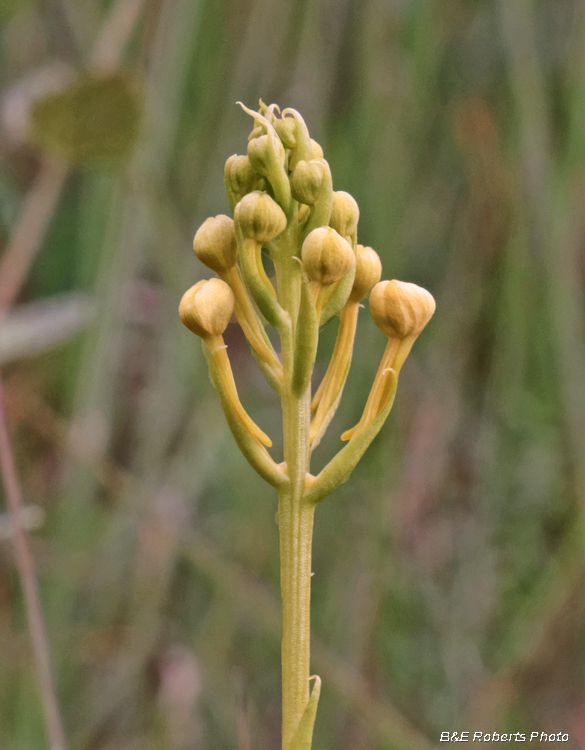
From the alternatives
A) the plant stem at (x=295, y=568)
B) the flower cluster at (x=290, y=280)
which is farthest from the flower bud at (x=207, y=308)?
the plant stem at (x=295, y=568)

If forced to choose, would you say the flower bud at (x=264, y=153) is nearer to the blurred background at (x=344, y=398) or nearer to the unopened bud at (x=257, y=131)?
the unopened bud at (x=257, y=131)

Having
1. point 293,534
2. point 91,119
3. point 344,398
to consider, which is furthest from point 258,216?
point 344,398

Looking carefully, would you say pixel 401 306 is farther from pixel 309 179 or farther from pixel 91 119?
pixel 91 119

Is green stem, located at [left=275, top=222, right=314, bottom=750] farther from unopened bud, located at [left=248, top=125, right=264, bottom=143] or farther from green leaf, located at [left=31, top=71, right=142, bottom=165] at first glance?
green leaf, located at [left=31, top=71, right=142, bottom=165]

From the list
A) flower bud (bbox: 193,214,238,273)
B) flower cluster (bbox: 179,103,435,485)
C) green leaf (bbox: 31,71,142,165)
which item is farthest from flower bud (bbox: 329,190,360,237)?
green leaf (bbox: 31,71,142,165)

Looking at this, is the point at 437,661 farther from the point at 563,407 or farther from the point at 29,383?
the point at 29,383
